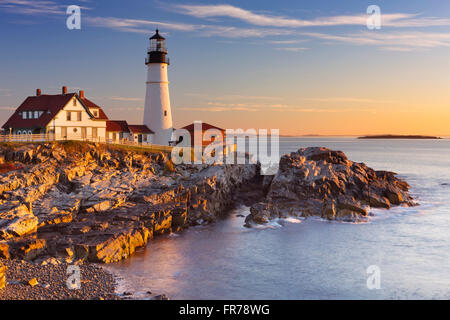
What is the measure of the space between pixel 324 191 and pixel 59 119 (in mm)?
25359

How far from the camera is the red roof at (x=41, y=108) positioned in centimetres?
3938

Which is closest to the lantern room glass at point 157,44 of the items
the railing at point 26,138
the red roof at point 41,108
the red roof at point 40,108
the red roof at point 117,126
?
the red roof at point 117,126

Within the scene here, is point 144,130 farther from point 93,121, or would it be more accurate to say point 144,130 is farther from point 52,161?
point 52,161

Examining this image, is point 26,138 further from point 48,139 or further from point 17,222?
point 17,222

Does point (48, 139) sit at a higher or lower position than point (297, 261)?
higher

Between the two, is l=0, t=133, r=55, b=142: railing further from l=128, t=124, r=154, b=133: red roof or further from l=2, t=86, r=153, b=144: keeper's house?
l=128, t=124, r=154, b=133: red roof

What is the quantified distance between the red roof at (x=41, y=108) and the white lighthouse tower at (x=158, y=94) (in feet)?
25.4

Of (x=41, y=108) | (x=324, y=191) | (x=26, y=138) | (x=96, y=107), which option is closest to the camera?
(x=324, y=191)

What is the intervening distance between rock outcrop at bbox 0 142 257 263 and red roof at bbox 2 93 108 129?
21.2 ft

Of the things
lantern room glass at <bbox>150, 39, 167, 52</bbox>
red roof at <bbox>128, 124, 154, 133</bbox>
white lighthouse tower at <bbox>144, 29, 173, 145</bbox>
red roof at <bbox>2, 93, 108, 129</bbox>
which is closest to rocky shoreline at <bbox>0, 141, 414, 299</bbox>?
red roof at <bbox>2, 93, 108, 129</bbox>

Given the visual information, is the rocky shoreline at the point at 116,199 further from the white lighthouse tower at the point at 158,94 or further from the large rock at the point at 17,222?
the white lighthouse tower at the point at 158,94

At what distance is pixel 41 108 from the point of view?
40.6m

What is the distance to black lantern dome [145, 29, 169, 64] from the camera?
155 feet

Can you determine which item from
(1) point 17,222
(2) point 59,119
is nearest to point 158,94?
(2) point 59,119
